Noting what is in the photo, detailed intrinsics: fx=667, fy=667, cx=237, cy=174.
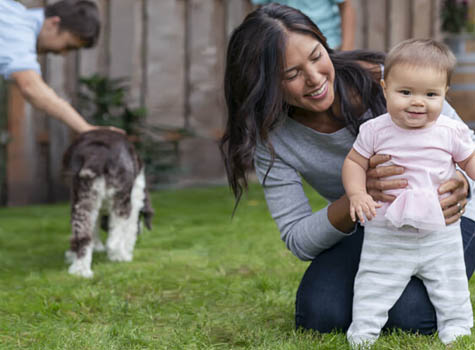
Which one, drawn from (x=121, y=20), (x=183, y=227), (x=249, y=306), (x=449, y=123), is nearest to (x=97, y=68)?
(x=121, y=20)

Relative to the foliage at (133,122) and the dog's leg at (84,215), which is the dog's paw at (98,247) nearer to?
the dog's leg at (84,215)

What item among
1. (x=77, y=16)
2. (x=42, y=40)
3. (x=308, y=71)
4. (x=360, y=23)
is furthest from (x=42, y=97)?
(x=360, y=23)

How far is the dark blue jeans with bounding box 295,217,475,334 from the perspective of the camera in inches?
96.3

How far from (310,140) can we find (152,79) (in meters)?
4.23

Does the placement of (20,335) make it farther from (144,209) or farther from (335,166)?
(144,209)

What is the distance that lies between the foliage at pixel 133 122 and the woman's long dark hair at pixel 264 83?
3701 mm

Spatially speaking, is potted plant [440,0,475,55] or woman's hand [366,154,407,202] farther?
potted plant [440,0,475,55]

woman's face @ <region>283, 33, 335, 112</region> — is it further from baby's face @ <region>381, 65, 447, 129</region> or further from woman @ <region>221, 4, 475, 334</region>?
baby's face @ <region>381, 65, 447, 129</region>

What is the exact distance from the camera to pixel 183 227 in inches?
199

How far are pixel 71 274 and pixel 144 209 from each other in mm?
783

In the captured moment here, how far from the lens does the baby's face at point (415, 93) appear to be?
7.04 feet

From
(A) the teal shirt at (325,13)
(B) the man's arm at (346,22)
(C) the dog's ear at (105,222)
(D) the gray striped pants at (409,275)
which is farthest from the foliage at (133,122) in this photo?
(D) the gray striped pants at (409,275)

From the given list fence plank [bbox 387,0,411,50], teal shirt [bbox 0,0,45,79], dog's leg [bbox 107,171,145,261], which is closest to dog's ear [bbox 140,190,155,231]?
dog's leg [bbox 107,171,145,261]

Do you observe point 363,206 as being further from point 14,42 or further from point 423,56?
point 14,42
